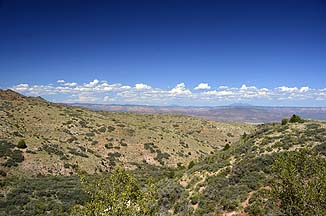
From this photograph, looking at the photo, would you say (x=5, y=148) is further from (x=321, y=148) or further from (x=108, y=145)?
(x=321, y=148)

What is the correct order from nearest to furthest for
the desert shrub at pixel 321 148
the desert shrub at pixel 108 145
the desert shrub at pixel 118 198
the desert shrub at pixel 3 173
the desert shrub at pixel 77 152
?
1. the desert shrub at pixel 118 198
2. the desert shrub at pixel 321 148
3. the desert shrub at pixel 3 173
4. the desert shrub at pixel 77 152
5. the desert shrub at pixel 108 145

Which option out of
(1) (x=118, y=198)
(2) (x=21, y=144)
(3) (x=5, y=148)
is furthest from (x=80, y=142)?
(1) (x=118, y=198)

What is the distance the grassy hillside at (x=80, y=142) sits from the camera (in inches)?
2106

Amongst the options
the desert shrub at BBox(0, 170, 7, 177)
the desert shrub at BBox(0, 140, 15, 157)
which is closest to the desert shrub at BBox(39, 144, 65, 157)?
the desert shrub at BBox(0, 140, 15, 157)

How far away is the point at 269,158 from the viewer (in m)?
35.2

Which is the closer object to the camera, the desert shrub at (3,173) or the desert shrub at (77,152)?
the desert shrub at (3,173)

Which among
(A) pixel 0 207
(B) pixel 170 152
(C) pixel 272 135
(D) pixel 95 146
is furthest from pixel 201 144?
(A) pixel 0 207

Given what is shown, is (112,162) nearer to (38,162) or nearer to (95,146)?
(95,146)

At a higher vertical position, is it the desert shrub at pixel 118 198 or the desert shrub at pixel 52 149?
the desert shrub at pixel 118 198

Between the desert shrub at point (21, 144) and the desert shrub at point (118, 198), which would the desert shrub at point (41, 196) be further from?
the desert shrub at point (118, 198)

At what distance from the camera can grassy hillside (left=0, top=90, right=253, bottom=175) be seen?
53.5m

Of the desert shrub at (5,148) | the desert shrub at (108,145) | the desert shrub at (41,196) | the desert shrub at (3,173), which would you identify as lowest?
the desert shrub at (41,196)

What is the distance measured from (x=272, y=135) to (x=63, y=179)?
100 feet

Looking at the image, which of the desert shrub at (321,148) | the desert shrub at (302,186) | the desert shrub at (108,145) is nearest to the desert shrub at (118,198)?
the desert shrub at (302,186)
